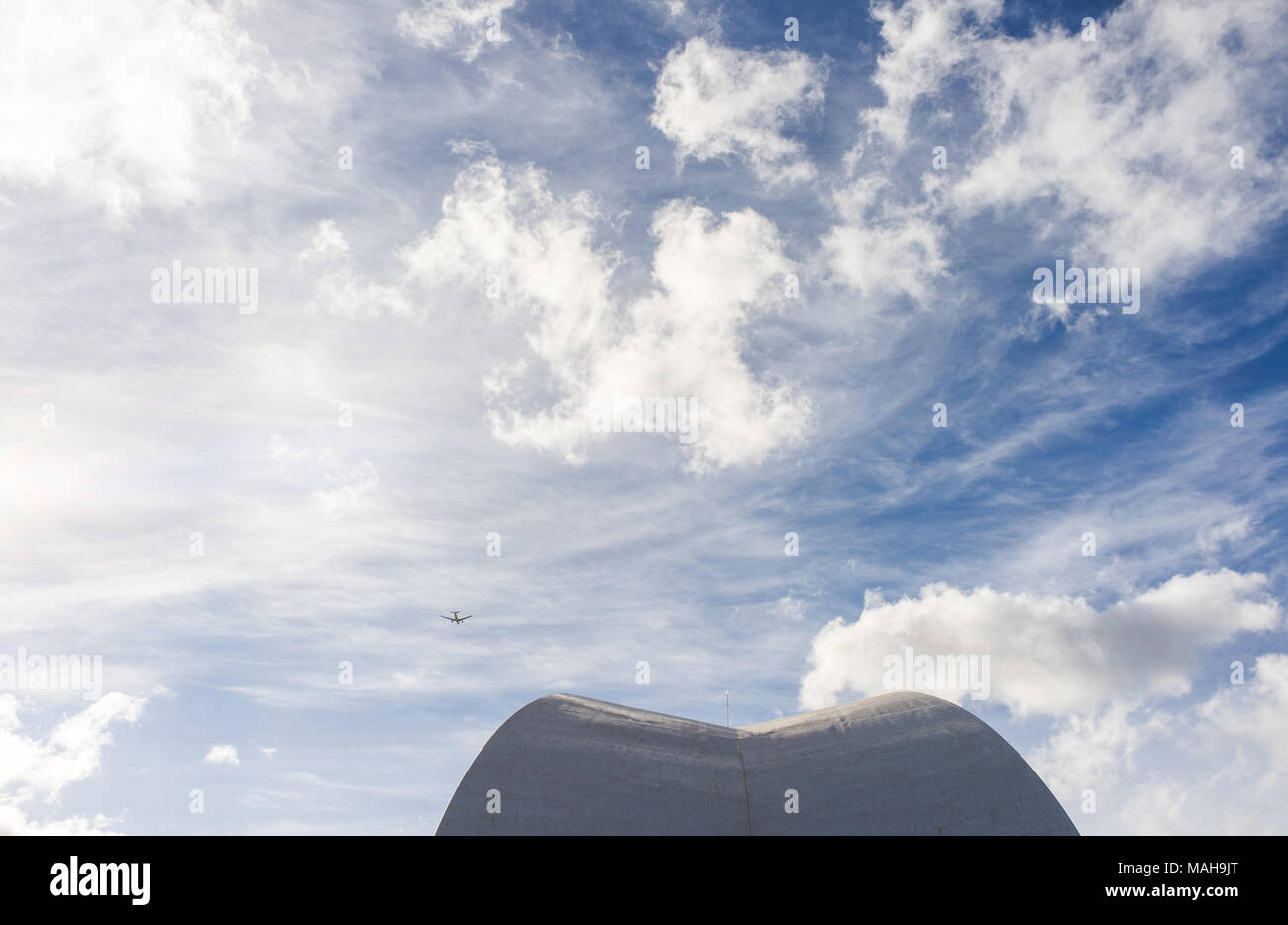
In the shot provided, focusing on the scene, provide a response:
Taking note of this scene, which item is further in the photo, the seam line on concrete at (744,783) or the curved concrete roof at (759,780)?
the seam line on concrete at (744,783)

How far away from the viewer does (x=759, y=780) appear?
44.1m

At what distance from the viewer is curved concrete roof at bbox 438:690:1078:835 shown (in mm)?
40656

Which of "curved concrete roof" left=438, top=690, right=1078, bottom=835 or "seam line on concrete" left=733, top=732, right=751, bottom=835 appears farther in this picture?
"seam line on concrete" left=733, top=732, right=751, bottom=835

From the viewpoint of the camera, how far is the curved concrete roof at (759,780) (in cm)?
4066
